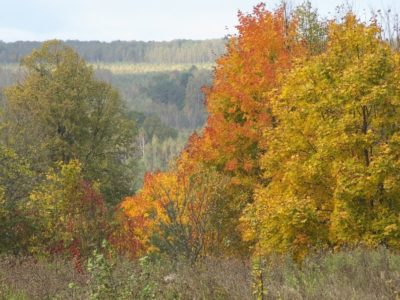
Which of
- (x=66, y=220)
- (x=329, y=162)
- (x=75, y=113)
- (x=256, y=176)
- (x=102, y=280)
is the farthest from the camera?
(x=75, y=113)

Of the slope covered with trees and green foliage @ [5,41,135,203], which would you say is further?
green foliage @ [5,41,135,203]

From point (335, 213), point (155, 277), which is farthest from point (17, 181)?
point (155, 277)

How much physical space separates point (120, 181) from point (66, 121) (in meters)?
4.74

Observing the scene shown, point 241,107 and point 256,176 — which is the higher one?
point 241,107

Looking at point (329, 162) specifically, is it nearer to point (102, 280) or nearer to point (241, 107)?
point (241, 107)

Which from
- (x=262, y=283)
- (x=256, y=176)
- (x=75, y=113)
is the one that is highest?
(x=262, y=283)

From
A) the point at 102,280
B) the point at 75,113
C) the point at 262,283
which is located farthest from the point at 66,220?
the point at 262,283

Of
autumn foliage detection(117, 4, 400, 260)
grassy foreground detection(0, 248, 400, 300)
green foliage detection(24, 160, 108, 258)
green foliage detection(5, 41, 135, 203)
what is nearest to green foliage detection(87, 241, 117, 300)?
grassy foreground detection(0, 248, 400, 300)

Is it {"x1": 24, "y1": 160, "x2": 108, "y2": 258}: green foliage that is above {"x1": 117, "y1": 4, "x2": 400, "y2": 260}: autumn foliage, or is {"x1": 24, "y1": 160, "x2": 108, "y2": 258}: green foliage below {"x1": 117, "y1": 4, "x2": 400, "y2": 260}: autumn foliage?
below

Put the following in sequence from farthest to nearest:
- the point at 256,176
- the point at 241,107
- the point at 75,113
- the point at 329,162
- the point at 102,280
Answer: the point at 75,113, the point at 256,176, the point at 241,107, the point at 329,162, the point at 102,280

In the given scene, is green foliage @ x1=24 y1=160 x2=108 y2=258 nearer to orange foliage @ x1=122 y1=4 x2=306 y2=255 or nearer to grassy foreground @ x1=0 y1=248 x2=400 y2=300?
orange foliage @ x1=122 y1=4 x2=306 y2=255

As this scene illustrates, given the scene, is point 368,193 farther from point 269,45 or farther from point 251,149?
point 269,45

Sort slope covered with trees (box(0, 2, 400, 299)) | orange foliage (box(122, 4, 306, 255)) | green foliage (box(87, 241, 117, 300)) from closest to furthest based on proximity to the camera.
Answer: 1. green foliage (box(87, 241, 117, 300))
2. slope covered with trees (box(0, 2, 400, 299))
3. orange foliage (box(122, 4, 306, 255))

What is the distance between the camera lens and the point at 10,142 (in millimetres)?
23172
